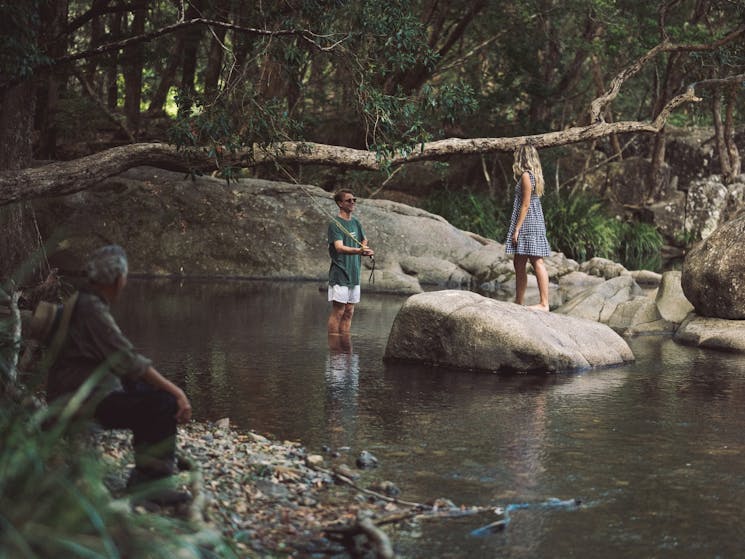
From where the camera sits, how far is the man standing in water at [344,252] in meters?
12.4

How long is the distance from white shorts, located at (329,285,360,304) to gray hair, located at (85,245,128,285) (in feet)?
24.1

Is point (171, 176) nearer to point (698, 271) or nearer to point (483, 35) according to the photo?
point (483, 35)

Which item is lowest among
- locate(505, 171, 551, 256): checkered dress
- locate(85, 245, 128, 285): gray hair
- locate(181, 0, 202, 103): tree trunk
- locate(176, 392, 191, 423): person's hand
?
locate(176, 392, 191, 423): person's hand

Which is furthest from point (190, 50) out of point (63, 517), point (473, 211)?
point (63, 517)

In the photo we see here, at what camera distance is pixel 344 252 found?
12445 millimetres

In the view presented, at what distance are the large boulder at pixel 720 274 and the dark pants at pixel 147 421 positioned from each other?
10.0 m

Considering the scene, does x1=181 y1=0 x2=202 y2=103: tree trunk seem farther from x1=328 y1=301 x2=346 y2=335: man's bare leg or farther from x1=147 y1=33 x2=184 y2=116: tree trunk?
x1=328 y1=301 x2=346 y2=335: man's bare leg

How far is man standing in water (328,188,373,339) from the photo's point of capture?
40.6 ft

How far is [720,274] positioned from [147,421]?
10.3m

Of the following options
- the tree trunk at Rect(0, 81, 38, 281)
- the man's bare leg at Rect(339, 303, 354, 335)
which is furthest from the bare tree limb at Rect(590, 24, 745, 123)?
the tree trunk at Rect(0, 81, 38, 281)

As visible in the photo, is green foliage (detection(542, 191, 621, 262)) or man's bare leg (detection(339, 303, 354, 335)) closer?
man's bare leg (detection(339, 303, 354, 335))

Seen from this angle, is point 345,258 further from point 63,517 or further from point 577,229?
point 577,229

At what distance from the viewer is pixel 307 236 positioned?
23.4 metres

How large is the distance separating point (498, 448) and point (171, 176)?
1757cm
